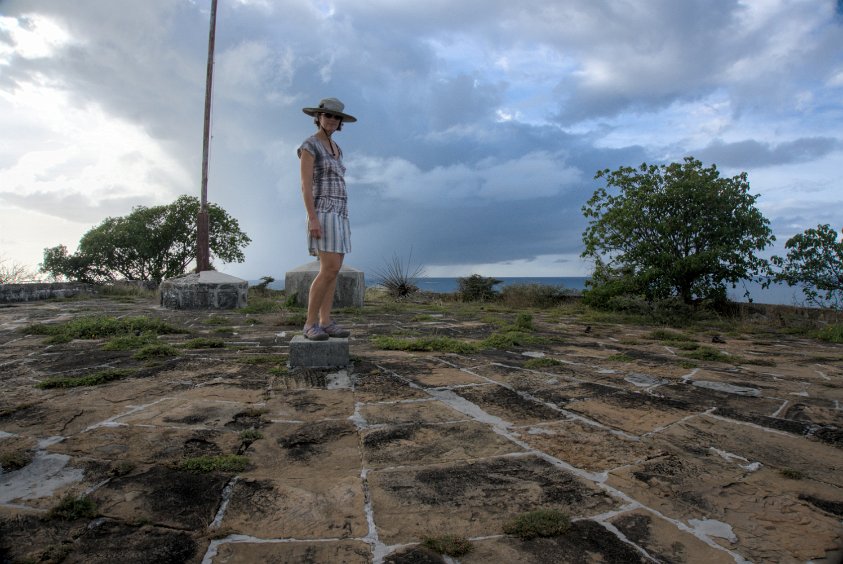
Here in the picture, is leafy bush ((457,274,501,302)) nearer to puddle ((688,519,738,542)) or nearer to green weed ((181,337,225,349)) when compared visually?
green weed ((181,337,225,349))

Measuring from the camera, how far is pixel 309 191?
3.50 m

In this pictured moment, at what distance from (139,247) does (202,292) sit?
7518 millimetres

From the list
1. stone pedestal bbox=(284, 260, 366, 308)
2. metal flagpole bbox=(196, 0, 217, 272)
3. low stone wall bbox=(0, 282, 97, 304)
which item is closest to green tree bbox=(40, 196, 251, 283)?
low stone wall bbox=(0, 282, 97, 304)

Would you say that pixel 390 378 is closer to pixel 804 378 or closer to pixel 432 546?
pixel 432 546

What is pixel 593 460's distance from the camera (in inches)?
77.4

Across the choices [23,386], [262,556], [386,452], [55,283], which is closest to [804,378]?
[386,452]

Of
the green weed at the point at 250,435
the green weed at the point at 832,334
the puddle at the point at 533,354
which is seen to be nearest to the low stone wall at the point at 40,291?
the green weed at the point at 250,435

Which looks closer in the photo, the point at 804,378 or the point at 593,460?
the point at 593,460

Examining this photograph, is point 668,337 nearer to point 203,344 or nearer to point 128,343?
point 203,344

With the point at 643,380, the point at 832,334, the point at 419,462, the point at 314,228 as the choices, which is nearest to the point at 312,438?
the point at 419,462

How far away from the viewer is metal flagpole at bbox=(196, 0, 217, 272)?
34.1 ft

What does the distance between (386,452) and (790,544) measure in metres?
1.40

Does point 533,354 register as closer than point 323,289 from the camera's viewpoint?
No

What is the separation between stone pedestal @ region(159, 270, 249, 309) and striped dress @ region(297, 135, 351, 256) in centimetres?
623
